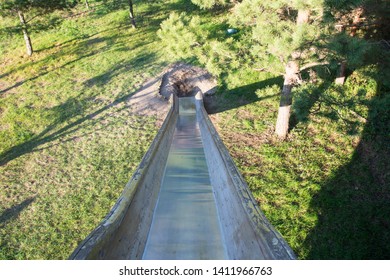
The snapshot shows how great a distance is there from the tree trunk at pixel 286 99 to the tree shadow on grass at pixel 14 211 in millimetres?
7575

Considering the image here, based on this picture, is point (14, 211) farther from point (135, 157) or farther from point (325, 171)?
point (325, 171)

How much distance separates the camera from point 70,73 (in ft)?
49.3

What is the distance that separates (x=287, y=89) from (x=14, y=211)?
27.3 ft

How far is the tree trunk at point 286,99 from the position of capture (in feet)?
25.8

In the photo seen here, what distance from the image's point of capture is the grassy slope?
6367mm

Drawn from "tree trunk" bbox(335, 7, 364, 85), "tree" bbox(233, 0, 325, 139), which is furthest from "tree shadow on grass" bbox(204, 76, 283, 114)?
"tree" bbox(233, 0, 325, 139)

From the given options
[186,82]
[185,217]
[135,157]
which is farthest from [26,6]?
[185,217]

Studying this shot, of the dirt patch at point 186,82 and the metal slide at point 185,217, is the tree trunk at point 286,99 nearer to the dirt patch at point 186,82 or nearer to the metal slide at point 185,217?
the metal slide at point 185,217

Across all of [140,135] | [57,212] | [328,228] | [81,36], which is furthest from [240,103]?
[81,36]

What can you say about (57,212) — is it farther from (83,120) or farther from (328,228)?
(328,228)

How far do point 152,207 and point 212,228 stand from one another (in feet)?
4.46

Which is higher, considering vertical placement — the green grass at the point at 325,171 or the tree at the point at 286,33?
the tree at the point at 286,33

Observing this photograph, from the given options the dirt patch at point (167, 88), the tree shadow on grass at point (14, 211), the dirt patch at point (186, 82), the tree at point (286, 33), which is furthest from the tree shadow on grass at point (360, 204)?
the tree shadow on grass at point (14, 211)

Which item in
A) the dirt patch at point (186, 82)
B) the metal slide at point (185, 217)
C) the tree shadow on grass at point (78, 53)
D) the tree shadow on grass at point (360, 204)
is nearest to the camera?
the metal slide at point (185, 217)
